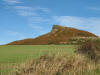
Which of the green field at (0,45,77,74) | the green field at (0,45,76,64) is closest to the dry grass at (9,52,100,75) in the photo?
the green field at (0,45,77,74)

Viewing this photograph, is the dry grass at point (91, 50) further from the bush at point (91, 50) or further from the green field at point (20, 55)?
the green field at point (20, 55)

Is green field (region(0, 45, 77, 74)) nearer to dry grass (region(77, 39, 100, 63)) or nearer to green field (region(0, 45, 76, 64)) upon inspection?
green field (region(0, 45, 76, 64))

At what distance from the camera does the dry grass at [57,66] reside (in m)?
7.85

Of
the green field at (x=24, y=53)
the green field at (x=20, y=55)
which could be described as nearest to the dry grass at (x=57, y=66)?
the green field at (x=20, y=55)

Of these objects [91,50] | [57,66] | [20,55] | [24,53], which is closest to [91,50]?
[91,50]

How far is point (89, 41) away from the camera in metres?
11.9

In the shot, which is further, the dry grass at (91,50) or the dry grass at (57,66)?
the dry grass at (91,50)

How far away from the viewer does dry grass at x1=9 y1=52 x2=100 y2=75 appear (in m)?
7.85

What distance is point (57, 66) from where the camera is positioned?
830cm

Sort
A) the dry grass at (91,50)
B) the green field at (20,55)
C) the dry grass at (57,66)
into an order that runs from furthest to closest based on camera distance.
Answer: the dry grass at (91,50) < the green field at (20,55) < the dry grass at (57,66)

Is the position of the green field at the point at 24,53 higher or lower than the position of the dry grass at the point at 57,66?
higher

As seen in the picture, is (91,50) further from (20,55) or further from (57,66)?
(20,55)

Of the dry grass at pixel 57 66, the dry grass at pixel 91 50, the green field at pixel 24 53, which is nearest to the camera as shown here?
the dry grass at pixel 57 66

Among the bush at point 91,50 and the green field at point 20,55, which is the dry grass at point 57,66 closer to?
the green field at point 20,55
